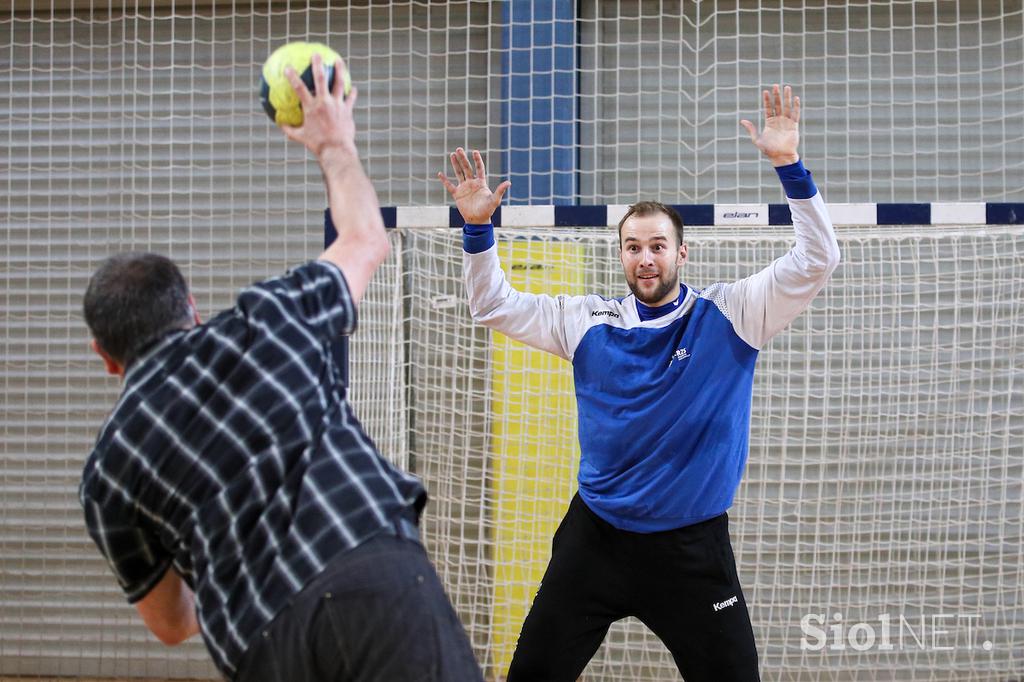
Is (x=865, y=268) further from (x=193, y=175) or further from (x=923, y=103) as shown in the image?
(x=193, y=175)

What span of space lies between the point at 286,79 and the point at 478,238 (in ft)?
5.05

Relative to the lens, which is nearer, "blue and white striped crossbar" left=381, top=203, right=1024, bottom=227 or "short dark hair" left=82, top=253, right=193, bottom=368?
"short dark hair" left=82, top=253, right=193, bottom=368

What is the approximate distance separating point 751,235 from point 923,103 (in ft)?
5.42

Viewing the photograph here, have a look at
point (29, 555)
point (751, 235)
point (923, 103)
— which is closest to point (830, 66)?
point (923, 103)

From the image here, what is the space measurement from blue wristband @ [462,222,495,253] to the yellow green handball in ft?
4.72

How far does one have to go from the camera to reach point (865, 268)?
5.77m

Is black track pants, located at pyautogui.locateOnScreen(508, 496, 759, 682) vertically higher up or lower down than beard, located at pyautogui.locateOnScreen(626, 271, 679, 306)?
lower down

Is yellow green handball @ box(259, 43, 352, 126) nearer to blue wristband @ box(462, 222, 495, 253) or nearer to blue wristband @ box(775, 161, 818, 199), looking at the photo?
blue wristband @ box(462, 222, 495, 253)

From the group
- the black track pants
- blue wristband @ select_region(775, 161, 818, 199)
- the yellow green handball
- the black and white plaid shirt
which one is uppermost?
the yellow green handball

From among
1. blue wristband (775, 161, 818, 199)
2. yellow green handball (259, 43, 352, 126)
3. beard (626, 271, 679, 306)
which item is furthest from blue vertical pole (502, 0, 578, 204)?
yellow green handball (259, 43, 352, 126)

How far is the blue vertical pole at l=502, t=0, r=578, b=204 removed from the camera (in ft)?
19.0

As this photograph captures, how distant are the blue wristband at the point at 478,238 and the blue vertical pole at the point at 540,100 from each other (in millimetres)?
2057

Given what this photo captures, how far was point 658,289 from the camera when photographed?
3.62m

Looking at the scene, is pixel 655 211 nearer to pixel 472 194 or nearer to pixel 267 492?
pixel 472 194
